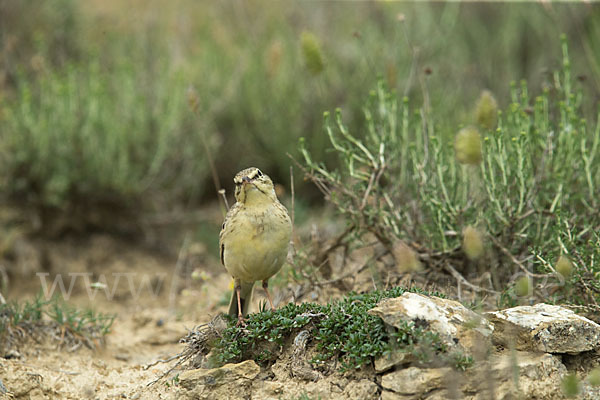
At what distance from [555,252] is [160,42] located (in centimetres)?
597

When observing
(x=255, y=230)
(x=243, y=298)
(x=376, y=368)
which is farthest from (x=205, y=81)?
(x=376, y=368)

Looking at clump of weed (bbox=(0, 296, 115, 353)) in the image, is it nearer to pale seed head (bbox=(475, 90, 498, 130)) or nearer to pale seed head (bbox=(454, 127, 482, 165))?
pale seed head (bbox=(454, 127, 482, 165))

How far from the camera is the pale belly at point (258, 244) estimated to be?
3.81 meters

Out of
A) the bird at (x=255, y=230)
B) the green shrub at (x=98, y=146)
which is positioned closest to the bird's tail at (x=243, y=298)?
the bird at (x=255, y=230)

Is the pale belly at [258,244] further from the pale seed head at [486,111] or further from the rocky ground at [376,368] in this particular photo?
the pale seed head at [486,111]

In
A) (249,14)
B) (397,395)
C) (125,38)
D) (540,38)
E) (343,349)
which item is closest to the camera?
(397,395)

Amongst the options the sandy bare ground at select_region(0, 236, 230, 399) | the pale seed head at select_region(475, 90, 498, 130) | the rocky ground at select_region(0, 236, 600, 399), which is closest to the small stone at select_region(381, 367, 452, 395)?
the rocky ground at select_region(0, 236, 600, 399)

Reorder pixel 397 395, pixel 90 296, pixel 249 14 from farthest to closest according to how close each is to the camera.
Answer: pixel 249 14
pixel 90 296
pixel 397 395

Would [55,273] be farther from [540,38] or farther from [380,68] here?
[540,38]

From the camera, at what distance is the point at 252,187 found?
385 cm

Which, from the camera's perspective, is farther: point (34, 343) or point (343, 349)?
point (34, 343)

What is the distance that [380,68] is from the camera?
8062 mm

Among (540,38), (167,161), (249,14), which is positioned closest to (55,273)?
(167,161)

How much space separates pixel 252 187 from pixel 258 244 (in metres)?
0.32
